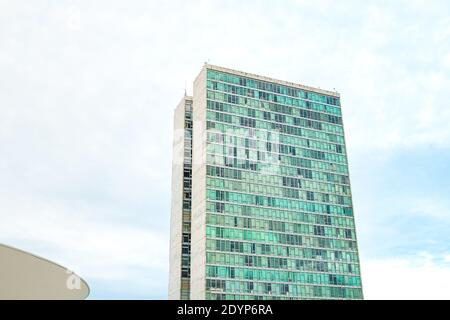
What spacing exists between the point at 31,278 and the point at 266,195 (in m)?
93.6

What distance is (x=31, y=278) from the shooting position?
23.2m

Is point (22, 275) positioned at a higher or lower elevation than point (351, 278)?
lower

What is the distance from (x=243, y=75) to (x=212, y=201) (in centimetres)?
3347

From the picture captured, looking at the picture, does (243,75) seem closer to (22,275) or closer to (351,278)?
(351,278)

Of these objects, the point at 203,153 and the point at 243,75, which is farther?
the point at 243,75

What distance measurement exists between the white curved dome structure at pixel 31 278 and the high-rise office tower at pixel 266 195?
78.1 metres

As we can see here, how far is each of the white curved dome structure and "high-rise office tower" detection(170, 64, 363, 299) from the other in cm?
7807

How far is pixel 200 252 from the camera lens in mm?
107375

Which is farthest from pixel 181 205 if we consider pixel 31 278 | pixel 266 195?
pixel 31 278

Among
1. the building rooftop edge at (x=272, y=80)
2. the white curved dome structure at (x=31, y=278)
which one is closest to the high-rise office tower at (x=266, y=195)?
the building rooftop edge at (x=272, y=80)
